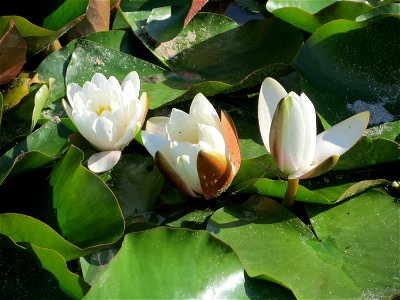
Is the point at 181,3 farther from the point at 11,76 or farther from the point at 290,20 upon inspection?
the point at 11,76

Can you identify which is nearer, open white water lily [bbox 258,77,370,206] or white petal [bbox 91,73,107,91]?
open white water lily [bbox 258,77,370,206]

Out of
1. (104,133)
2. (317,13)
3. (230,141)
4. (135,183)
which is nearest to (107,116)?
(104,133)

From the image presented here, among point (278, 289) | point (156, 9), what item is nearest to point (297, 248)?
point (278, 289)

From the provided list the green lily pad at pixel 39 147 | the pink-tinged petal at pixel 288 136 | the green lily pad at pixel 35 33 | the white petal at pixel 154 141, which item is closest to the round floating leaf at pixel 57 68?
the green lily pad at pixel 35 33

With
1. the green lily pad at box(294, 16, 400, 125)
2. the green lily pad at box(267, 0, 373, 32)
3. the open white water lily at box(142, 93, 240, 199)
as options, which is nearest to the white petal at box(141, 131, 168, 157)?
the open white water lily at box(142, 93, 240, 199)

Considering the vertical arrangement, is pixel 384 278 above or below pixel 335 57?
below

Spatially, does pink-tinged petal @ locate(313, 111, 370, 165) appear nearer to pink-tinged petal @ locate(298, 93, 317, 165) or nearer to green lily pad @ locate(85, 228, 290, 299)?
pink-tinged petal @ locate(298, 93, 317, 165)
